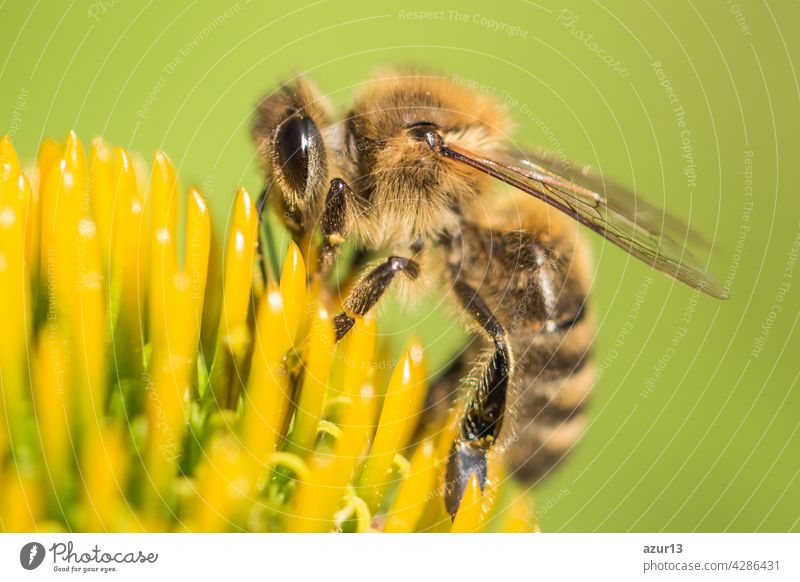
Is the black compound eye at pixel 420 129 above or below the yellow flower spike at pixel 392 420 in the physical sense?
above

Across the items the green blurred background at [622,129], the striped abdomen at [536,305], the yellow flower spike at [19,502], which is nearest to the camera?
the yellow flower spike at [19,502]

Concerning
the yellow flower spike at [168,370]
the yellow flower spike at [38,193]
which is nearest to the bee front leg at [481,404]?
the yellow flower spike at [168,370]

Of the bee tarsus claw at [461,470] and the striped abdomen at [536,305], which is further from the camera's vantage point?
the striped abdomen at [536,305]

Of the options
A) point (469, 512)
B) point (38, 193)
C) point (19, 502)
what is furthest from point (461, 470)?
point (38, 193)

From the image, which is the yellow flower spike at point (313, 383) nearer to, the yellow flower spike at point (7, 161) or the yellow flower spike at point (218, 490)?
the yellow flower spike at point (218, 490)

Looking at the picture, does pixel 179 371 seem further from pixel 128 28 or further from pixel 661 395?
pixel 661 395

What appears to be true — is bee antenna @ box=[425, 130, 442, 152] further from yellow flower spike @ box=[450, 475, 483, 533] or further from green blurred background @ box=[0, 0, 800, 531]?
yellow flower spike @ box=[450, 475, 483, 533]

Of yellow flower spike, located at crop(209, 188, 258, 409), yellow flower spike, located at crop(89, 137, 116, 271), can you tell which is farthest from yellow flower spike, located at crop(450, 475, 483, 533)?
yellow flower spike, located at crop(89, 137, 116, 271)
